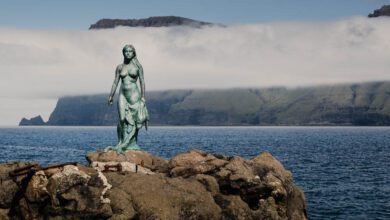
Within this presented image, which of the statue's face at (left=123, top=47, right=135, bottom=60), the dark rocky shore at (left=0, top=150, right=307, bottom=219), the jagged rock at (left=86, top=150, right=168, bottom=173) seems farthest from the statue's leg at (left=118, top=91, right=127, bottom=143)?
the dark rocky shore at (left=0, top=150, right=307, bottom=219)

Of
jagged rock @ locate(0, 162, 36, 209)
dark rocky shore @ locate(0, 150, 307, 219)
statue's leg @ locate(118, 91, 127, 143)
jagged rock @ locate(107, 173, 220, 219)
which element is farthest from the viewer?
statue's leg @ locate(118, 91, 127, 143)

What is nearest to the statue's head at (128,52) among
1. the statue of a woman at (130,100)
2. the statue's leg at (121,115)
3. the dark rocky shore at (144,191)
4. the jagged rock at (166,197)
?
the statue of a woman at (130,100)

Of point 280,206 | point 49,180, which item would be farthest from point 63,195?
point 280,206

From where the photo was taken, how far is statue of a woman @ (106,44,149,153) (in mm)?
29131

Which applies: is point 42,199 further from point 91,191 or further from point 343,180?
point 343,180

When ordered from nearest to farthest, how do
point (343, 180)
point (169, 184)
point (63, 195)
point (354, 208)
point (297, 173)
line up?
point (63, 195) → point (169, 184) → point (354, 208) → point (343, 180) → point (297, 173)

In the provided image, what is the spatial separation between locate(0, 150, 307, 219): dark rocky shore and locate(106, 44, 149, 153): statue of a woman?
7.59 feet

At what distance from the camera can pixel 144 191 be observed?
22.3 meters

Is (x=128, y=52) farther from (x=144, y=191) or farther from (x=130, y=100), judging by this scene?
(x=144, y=191)

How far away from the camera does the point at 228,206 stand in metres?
23.8

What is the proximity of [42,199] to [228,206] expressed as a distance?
7872mm

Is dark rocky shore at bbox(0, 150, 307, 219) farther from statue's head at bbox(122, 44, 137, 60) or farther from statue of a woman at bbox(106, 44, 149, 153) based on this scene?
statue's head at bbox(122, 44, 137, 60)

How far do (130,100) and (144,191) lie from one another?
821cm

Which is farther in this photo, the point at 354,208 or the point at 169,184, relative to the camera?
the point at 354,208
